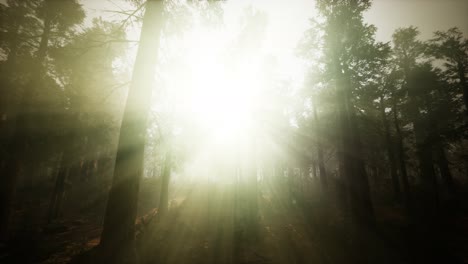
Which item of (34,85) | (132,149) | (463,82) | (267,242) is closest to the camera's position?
(132,149)

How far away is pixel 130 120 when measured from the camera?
4.93 meters

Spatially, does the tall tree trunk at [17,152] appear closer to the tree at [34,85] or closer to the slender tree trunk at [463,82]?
the tree at [34,85]

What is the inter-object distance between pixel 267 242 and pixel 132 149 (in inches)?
322

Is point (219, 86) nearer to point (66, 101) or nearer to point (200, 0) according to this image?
point (200, 0)

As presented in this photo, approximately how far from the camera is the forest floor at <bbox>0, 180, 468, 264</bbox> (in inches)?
324

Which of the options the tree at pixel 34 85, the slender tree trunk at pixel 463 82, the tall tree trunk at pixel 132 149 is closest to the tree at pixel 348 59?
the tall tree trunk at pixel 132 149

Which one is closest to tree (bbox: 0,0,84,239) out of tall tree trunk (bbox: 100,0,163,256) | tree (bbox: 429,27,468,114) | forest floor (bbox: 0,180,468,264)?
forest floor (bbox: 0,180,468,264)

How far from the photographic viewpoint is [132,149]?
190 inches

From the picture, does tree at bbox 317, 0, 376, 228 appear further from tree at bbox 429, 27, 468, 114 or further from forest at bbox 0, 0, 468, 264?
tree at bbox 429, 27, 468, 114

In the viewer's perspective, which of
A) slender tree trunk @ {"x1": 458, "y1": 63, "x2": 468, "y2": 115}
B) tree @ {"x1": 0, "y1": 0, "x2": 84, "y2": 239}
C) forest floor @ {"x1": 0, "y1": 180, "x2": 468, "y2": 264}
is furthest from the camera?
slender tree trunk @ {"x1": 458, "y1": 63, "x2": 468, "y2": 115}

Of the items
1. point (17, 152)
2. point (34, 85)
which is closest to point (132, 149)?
point (17, 152)

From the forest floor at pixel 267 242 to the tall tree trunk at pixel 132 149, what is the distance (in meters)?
4.57

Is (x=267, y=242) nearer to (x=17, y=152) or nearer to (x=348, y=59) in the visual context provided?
(x=348, y=59)

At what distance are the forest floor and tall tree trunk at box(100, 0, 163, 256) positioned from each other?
4.57m
